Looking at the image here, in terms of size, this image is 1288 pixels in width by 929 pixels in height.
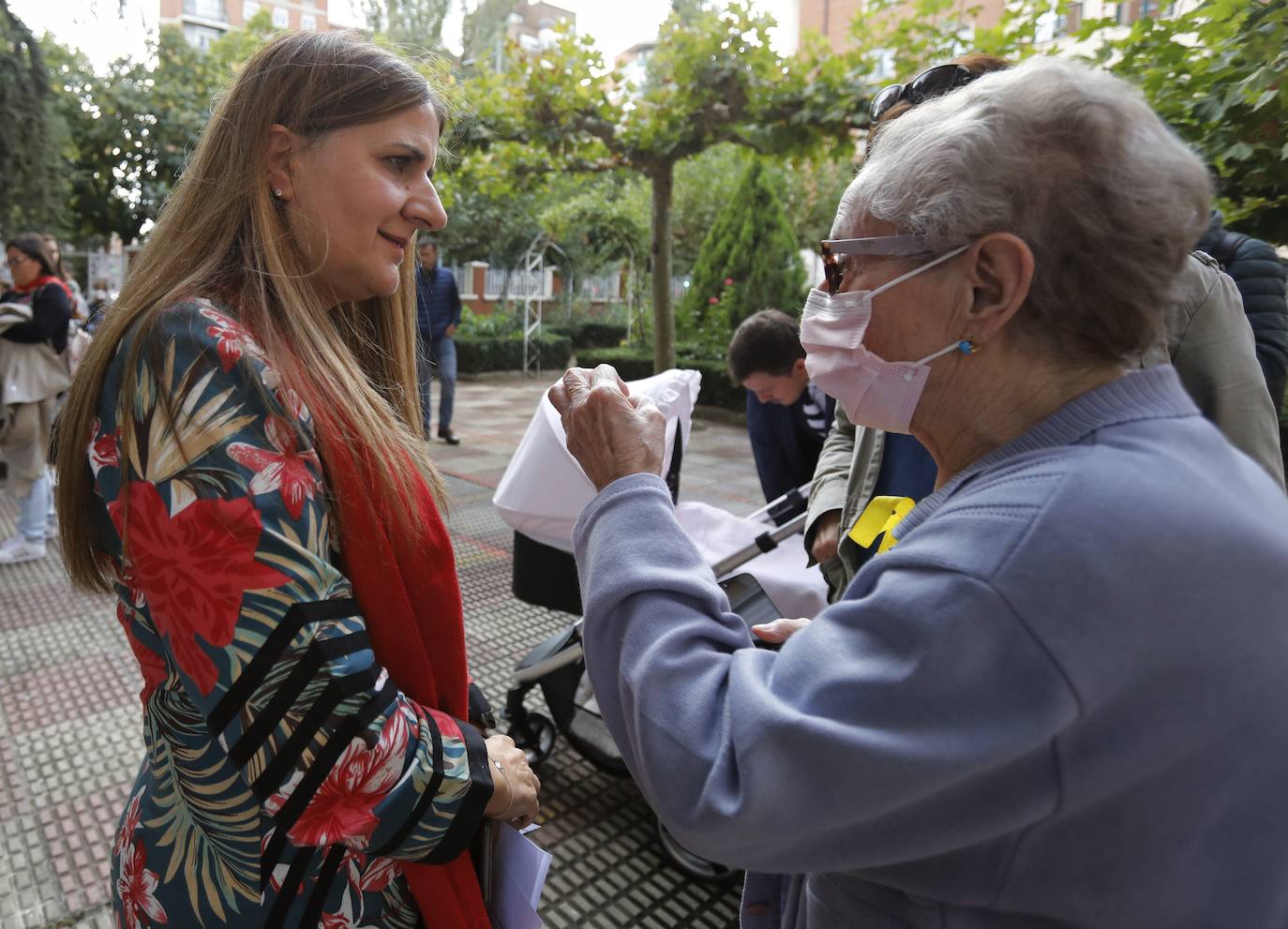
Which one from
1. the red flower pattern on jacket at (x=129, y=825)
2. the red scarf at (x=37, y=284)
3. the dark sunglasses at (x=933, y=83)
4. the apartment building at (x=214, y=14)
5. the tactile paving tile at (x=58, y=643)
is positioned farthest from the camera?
the apartment building at (x=214, y=14)

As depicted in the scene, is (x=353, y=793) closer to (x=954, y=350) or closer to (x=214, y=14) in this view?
(x=954, y=350)

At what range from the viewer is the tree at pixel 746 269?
1394cm

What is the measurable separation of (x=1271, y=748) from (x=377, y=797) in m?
0.96

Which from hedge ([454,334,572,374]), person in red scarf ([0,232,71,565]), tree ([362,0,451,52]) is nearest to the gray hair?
person in red scarf ([0,232,71,565])

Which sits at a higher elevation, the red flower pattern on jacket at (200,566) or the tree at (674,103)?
the tree at (674,103)

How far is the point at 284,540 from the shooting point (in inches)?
38.6

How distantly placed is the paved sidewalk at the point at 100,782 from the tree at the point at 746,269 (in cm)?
925

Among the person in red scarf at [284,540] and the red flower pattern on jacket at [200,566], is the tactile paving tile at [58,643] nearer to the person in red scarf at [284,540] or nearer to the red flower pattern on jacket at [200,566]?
the person in red scarf at [284,540]

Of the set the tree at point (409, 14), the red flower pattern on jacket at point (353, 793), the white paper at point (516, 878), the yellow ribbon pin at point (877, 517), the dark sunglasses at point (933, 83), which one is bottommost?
the white paper at point (516, 878)

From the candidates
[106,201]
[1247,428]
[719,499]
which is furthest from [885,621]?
[106,201]

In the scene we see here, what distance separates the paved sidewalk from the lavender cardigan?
5.07 ft

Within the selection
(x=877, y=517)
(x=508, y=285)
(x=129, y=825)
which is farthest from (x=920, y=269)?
(x=508, y=285)

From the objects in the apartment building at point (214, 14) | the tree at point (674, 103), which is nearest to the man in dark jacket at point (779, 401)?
the tree at point (674, 103)

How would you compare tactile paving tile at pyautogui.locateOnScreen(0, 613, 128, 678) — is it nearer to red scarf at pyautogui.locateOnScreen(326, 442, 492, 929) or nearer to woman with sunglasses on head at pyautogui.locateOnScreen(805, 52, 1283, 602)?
woman with sunglasses on head at pyautogui.locateOnScreen(805, 52, 1283, 602)
